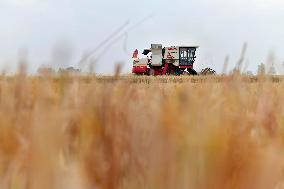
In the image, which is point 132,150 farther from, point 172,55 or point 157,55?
point 157,55

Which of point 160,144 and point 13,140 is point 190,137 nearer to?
point 160,144

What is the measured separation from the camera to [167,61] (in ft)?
100

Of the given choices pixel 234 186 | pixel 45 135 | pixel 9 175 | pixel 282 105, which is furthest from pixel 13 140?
pixel 282 105

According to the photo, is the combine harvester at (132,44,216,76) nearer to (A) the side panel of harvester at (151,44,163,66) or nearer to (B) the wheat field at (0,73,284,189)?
(A) the side panel of harvester at (151,44,163,66)

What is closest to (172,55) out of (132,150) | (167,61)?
(167,61)

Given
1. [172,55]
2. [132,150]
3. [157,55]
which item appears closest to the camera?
[132,150]

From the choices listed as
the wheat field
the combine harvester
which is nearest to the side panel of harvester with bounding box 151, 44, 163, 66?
the combine harvester

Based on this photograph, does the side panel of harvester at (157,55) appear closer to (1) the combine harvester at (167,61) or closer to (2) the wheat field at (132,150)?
(1) the combine harvester at (167,61)

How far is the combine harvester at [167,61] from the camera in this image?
98.9ft

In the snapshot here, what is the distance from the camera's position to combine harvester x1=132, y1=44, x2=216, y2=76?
30.2 metres

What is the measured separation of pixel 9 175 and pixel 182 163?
0.68 ft

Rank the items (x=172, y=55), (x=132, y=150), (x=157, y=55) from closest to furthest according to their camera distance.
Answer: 1. (x=132, y=150)
2. (x=172, y=55)
3. (x=157, y=55)

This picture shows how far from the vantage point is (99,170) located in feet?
2.03

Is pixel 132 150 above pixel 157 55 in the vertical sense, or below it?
below
